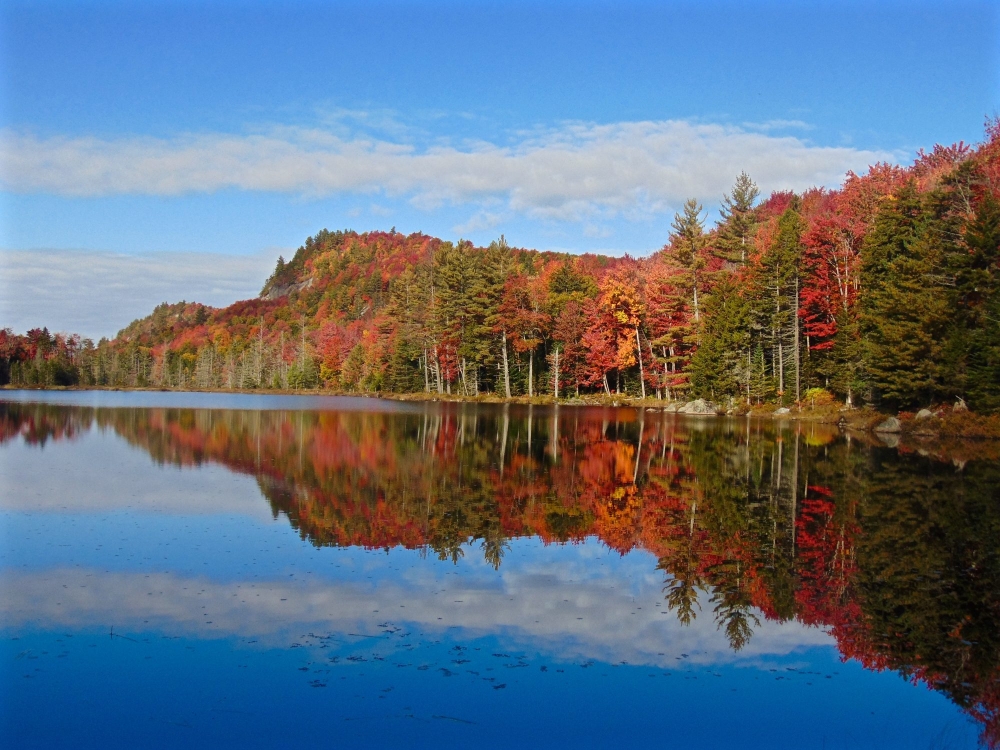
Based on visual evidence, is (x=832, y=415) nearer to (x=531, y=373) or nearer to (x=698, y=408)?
(x=698, y=408)

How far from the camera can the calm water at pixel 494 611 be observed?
23.8 feet

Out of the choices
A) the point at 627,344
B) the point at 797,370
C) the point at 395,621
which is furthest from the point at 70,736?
the point at 627,344

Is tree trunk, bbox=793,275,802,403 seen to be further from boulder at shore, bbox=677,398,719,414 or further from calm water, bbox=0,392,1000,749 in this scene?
calm water, bbox=0,392,1000,749

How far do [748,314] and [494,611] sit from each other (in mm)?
50633

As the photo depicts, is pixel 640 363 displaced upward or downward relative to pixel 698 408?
upward

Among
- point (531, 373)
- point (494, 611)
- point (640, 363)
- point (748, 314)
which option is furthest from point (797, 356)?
point (494, 611)

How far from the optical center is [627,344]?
68.4m

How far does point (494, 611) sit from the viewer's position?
10156 millimetres

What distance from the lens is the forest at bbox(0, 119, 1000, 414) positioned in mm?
38781

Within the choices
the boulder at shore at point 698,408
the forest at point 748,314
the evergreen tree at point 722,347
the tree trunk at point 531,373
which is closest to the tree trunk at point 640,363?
the forest at point 748,314

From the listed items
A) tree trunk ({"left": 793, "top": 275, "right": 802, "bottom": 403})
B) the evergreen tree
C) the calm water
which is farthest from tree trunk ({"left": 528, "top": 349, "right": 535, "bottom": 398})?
the calm water

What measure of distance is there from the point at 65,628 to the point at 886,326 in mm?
40146

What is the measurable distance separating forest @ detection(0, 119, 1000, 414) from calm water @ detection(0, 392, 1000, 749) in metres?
20.6

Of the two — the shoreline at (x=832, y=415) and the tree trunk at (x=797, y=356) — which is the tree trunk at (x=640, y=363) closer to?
the shoreline at (x=832, y=415)
